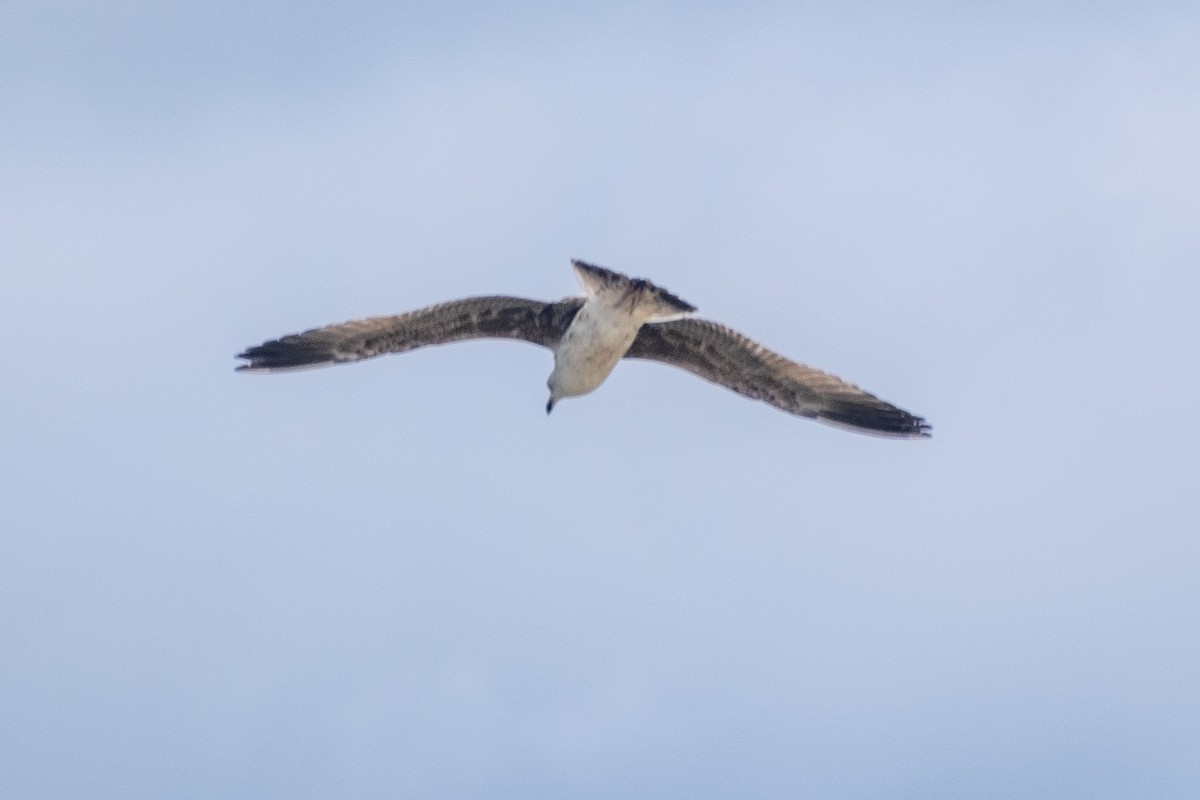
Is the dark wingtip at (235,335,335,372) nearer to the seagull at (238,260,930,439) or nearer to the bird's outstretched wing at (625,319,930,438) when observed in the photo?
the seagull at (238,260,930,439)

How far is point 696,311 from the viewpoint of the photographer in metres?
18.8

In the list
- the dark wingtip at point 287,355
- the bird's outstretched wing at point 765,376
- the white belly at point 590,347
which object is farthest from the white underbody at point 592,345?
the dark wingtip at point 287,355

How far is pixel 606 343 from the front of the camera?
1944 centimetres

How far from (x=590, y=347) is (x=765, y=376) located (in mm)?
2061

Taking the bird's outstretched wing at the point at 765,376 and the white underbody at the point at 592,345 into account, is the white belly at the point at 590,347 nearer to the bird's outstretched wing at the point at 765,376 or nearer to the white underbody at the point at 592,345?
the white underbody at the point at 592,345

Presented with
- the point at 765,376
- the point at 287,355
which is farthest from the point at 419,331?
the point at 765,376

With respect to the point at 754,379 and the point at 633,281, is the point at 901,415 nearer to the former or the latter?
the point at 754,379

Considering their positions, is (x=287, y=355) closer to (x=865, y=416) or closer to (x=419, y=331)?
(x=419, y=331)

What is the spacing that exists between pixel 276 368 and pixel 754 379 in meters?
4.95

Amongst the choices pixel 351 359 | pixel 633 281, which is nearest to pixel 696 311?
pixel 633 281

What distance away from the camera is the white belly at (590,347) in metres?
19.2

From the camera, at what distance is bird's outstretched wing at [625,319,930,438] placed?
2006cm

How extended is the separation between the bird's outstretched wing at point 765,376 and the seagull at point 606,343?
1 centimetres

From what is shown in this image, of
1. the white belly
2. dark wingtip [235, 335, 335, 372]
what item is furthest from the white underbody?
dark wingtip [235, 335, 335, 372]
